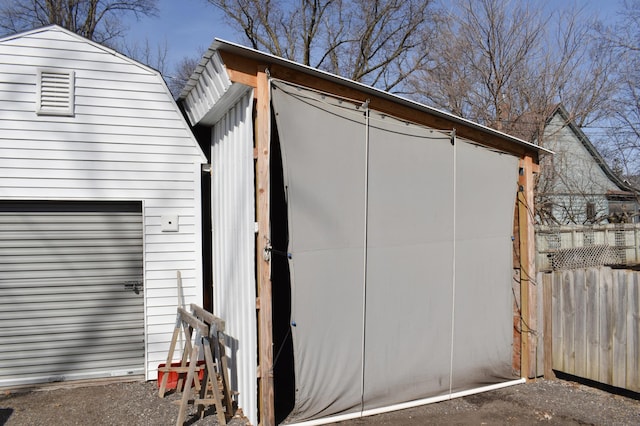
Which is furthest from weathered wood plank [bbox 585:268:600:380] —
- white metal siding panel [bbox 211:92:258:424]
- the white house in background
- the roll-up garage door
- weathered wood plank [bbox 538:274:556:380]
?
the white house in background

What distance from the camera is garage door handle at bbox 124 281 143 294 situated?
22.4 ft

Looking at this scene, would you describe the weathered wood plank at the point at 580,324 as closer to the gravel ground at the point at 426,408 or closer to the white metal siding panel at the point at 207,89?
the gravel ground at the point at 426,408

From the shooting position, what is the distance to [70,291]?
21.8 ft

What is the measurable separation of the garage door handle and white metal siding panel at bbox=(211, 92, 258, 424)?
3.16 feet

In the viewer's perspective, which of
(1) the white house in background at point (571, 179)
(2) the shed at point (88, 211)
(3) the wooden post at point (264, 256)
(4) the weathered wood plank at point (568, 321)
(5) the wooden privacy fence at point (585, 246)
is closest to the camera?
(3) the wooden post at point (264, 256)

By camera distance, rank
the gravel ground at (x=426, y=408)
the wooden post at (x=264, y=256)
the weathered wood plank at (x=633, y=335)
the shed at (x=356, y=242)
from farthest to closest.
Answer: the weathered wood plank at (x=633, y=335)
the gravel ground at (x=426, y=408)
the shed at (x=356, y=242)
the wooden post at (x=264, y=256)

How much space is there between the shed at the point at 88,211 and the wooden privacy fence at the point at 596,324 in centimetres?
439

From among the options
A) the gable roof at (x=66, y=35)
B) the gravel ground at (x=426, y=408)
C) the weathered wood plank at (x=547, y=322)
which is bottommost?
the gravel ground at (x=426, y=408)

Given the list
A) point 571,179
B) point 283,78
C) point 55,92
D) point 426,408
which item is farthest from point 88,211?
point 571,179

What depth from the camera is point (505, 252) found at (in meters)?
6.28

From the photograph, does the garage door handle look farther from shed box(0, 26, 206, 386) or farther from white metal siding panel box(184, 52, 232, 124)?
white metal siding panel box(184, 52, 232, 124)

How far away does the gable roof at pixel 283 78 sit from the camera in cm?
483

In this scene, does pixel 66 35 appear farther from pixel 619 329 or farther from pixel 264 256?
pixel 619 329

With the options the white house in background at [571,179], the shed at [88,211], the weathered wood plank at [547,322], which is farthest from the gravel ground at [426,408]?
the white house in background at [571,179]
